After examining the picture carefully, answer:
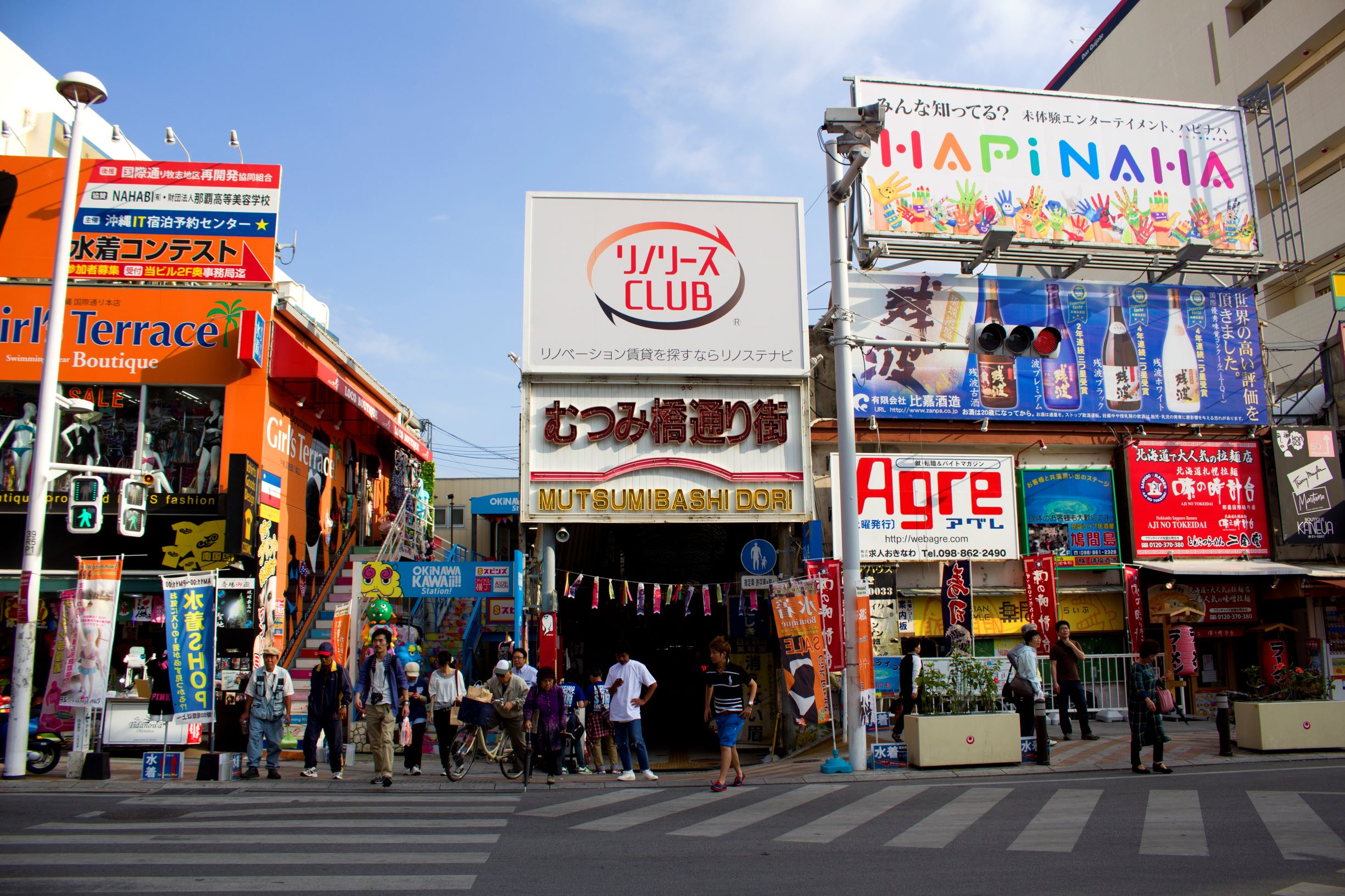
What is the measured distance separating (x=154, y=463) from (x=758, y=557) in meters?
11.2

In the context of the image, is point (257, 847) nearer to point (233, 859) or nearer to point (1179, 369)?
point (233, 859)

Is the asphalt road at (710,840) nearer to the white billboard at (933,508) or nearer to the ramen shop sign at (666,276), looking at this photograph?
the white billboard at (933,508)

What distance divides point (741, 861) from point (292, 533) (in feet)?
49.3

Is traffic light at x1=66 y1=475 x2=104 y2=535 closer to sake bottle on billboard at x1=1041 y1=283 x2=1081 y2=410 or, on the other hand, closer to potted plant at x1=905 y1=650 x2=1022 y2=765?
potted plant at x1=905 y1=650 x2=1022 y2=765

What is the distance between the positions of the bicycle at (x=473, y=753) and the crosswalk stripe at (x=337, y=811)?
232 cm

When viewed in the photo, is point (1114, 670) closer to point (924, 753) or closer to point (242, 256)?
point (924, 753)

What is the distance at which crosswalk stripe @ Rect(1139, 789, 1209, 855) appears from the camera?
24.0 feet

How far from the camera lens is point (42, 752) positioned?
41.1ft

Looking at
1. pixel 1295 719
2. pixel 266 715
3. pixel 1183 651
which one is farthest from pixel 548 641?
pixel 1183 651

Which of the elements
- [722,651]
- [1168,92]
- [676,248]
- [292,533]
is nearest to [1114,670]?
[722,651]

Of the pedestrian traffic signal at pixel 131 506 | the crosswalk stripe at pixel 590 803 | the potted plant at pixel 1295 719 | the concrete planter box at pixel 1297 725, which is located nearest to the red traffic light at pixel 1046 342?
the potted plant at pixel 1295 719

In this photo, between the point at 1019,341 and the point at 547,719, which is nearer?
the point at 547,719

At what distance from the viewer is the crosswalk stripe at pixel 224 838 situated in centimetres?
790

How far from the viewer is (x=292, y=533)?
19672 millimetres
